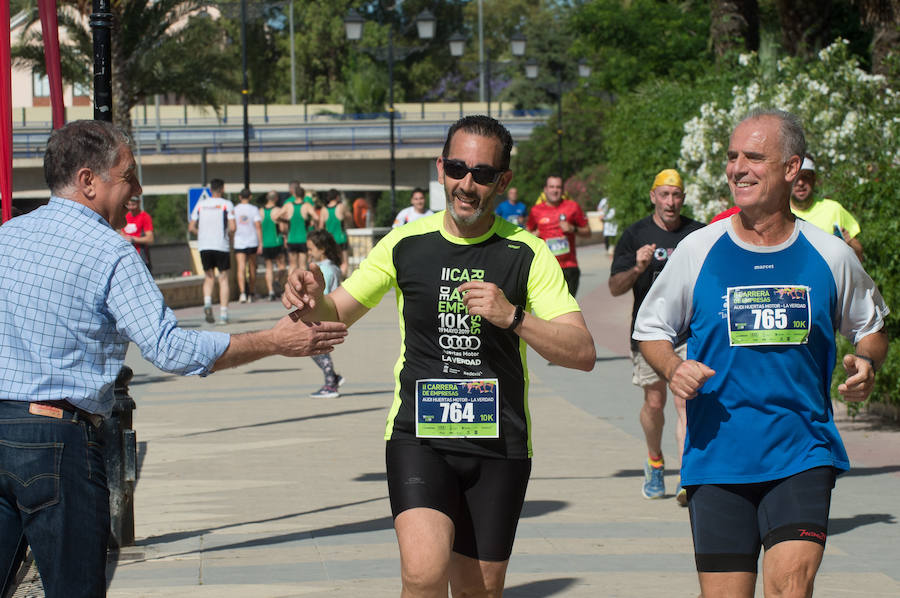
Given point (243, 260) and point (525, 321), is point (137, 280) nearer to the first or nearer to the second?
point (525, 321)

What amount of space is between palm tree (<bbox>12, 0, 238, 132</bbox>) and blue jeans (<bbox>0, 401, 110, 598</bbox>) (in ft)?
88.6

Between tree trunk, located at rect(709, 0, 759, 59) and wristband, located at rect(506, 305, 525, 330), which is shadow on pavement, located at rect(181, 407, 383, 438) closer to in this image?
wristband, located at rect(506, 305, 525, 330)

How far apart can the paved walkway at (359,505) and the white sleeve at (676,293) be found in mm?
2124

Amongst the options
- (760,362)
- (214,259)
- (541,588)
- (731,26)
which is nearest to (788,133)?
(760,362)

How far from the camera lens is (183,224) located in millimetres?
68688

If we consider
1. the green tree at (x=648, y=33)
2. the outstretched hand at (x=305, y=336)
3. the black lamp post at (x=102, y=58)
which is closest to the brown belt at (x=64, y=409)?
the outstretched hand at (x=305, y=336)

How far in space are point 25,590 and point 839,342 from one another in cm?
650

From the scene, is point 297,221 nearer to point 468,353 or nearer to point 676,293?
point 468,353

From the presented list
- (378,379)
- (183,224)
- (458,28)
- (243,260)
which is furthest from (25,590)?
(458,28)

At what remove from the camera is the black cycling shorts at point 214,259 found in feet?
65.9

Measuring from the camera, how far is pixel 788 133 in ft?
14.1

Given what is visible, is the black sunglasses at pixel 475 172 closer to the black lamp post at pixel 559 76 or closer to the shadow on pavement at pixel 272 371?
the shadow on pavement at pixel 272 371

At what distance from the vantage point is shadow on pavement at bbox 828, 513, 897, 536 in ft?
24.4

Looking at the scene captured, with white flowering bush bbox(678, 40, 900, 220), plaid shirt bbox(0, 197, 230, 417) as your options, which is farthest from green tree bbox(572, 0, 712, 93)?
plaid shirt bbox(0, 197, 230, 417)
